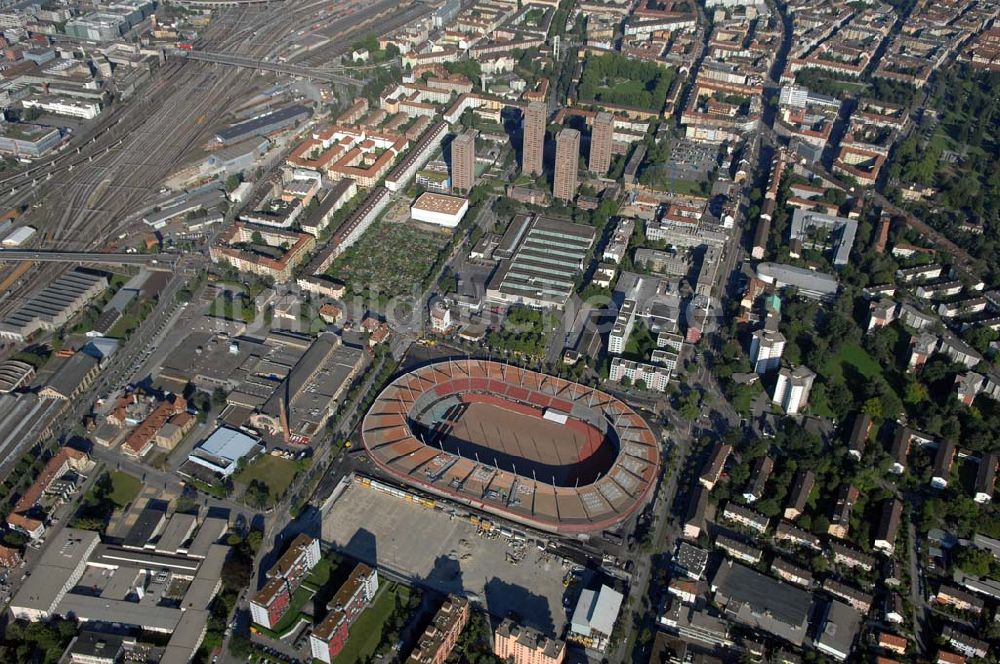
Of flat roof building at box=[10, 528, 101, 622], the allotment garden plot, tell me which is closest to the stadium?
the allotment garden plot

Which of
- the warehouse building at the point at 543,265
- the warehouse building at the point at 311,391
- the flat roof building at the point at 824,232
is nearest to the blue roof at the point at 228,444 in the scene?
the warehouse building at the point at 311,391

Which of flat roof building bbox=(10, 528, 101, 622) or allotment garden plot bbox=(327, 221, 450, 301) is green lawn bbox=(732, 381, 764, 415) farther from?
flat roof building bbox=(10, 528, 101, 622)

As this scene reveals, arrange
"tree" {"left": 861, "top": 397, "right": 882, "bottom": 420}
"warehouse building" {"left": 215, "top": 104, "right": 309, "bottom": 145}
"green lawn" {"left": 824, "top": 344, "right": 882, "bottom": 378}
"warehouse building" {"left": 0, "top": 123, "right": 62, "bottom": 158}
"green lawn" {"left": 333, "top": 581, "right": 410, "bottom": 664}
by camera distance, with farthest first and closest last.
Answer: "warehouse building" {"left": 215, "top": 104, "right": 309, "bottom": 145} < "warehouse building" {"left": 0, "top": 123, "right": 62, "bottom": 158} < "green lawn" {"left": 824, "top": 344, "right": 882, "bottom": 378} < "tree" {"left": 861, "top": 397, "right": 882, "bottom": 420} < "green lawn" {"left": 333, "top": 581, "right": 410, "bottom": 664}

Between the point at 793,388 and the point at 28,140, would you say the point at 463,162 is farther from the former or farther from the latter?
the point at 28,140

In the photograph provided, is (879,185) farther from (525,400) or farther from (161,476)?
(161,476)

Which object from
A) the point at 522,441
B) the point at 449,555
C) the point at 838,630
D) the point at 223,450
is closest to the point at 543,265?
the point at 522,441

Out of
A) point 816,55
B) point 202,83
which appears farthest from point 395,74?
point 816,55
